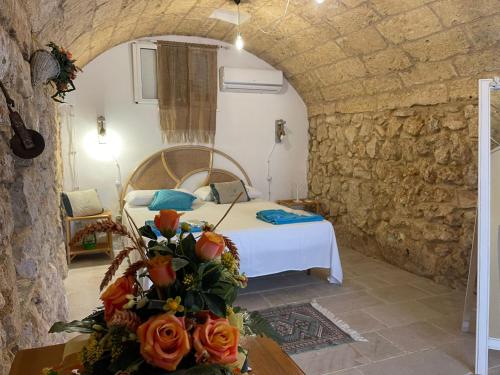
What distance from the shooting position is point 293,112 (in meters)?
5.45

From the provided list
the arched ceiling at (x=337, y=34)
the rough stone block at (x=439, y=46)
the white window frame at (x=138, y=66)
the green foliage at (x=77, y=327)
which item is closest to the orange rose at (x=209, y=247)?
the green foliage at (x=77, y=327)

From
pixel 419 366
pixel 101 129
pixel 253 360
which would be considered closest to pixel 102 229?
pixel 253 360

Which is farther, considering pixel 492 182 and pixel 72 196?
pixel 72 196

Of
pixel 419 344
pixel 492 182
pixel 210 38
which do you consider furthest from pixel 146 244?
pixel 210 38

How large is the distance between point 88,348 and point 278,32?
13.4 feet

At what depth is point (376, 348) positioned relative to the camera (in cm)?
240

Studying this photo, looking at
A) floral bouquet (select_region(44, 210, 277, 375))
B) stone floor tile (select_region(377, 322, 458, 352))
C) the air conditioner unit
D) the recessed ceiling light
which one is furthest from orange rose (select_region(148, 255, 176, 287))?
the air conditioner unit

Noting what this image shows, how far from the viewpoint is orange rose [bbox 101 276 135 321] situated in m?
0.68

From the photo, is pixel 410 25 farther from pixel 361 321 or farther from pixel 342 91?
pixel 361 321

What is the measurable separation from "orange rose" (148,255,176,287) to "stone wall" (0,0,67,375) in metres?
0.70

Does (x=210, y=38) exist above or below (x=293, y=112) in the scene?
above

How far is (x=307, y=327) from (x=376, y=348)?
1.63ft

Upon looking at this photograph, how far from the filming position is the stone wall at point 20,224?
1.19m

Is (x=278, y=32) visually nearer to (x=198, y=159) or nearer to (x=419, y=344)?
(x=198, y=159)
